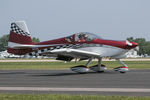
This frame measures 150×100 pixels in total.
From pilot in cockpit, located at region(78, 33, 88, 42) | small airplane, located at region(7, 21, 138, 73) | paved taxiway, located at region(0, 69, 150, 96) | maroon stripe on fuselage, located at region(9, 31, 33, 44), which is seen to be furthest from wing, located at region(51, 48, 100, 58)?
maroon stripe on fuselage, located at region(9, 31, 33, 44)

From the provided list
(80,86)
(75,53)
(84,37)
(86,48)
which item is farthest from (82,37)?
(80,86)

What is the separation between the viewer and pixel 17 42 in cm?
2409

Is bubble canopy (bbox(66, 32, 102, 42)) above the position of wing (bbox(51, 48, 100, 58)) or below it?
above

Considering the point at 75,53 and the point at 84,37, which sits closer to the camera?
the point at 75,53

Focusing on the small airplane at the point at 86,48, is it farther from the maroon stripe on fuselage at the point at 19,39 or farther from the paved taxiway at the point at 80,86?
the paved taxiway at the point at 80,86

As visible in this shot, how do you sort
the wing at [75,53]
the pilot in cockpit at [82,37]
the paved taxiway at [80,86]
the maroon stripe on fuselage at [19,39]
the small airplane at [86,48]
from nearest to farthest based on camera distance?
the paved taxiway at [80,86] < the wing at [75,53] < the small airplane at [86,48] < the pilot in cockpit at [82,37] < the maroon stripe on fuselage at [19,39]

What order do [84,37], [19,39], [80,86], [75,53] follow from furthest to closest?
[19,39] < [84,37] < [75,53] < [80,86]

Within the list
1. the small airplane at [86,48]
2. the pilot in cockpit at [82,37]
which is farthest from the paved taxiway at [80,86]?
the pilot in cockpit at [82,37]

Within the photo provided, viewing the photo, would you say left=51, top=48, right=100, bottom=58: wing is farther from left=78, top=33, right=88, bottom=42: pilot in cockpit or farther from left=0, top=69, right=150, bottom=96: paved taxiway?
left=0, top=69, right=150, bottom=96: paved taxiway

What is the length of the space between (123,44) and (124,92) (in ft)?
35.0

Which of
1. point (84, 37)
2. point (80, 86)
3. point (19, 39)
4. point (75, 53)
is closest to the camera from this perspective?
point (80, 86)

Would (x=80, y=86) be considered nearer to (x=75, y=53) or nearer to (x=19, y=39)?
(x=75, y=53)

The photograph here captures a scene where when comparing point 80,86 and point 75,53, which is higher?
point 75,53

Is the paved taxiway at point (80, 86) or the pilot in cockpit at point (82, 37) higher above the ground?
the pilot in cockpit at point (82, 37)
